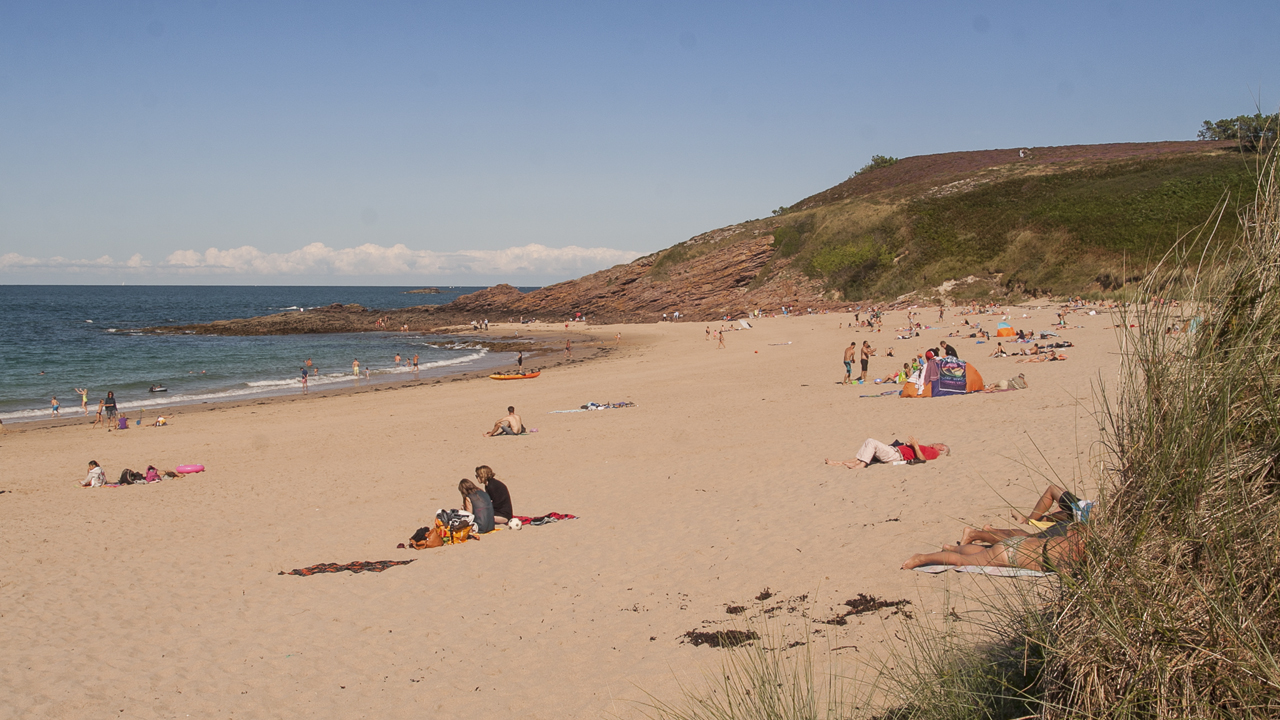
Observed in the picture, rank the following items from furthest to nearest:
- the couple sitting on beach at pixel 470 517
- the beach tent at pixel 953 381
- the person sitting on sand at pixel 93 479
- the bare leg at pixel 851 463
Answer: the beach tent at pixel 953 381 → the person sitting on sand at pixel 93 479 → the bare leg at pixel 851 463 → the couple sitting on beach at pixel 470 517

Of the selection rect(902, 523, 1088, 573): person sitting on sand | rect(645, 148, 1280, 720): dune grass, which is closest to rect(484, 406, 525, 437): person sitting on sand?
rect(902, 523, 1088, 573): person sitting on sand

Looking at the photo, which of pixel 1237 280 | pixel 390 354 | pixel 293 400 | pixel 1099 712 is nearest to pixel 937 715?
pixel 1099 712

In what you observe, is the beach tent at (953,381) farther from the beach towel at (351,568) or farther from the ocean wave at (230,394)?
the ocean wave at (230,394)

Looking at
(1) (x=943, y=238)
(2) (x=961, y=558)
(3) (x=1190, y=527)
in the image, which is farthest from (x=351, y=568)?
(1) (x=943, y=238)

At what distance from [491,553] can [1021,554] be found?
643cm

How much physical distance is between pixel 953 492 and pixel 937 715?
6.24m

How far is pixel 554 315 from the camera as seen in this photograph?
6812cm

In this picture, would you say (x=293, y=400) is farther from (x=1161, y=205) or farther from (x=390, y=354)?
(x=1161, y=205)

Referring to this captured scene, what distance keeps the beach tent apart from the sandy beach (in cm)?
50

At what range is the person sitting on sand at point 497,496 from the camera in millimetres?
10055

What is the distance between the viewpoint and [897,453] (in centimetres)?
1072

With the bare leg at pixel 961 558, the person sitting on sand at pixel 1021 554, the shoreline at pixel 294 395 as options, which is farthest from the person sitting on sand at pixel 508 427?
the shoreline at pixel 294 395

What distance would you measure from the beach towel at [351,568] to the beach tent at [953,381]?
463 inches

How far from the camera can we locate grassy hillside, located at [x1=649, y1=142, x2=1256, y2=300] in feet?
139
